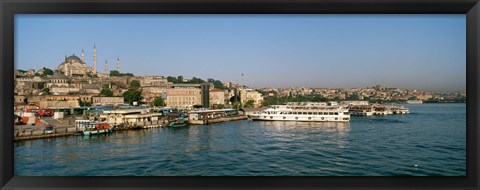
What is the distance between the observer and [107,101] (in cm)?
666

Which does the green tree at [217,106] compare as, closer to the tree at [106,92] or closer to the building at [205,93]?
the building at [205,93]

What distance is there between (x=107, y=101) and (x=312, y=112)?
17.8 feet

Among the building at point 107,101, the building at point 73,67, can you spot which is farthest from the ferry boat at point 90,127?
the building at point 73,67

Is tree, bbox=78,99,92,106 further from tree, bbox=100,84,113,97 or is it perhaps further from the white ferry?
the white ferry

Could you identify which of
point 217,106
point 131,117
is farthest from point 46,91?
point 217,106

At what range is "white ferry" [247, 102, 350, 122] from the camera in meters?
9.58

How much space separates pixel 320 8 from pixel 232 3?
28 cm

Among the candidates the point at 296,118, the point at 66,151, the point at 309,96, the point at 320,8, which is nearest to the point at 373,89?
the point at 309,96

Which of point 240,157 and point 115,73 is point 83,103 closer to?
point 115,73

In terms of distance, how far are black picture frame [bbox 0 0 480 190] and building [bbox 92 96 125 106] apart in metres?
5.29

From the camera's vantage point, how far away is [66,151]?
16.2 ft

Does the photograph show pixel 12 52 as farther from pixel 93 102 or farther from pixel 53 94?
pixel 93 102

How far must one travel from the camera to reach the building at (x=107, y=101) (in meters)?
6.31

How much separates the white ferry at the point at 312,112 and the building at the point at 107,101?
15.2 ft
